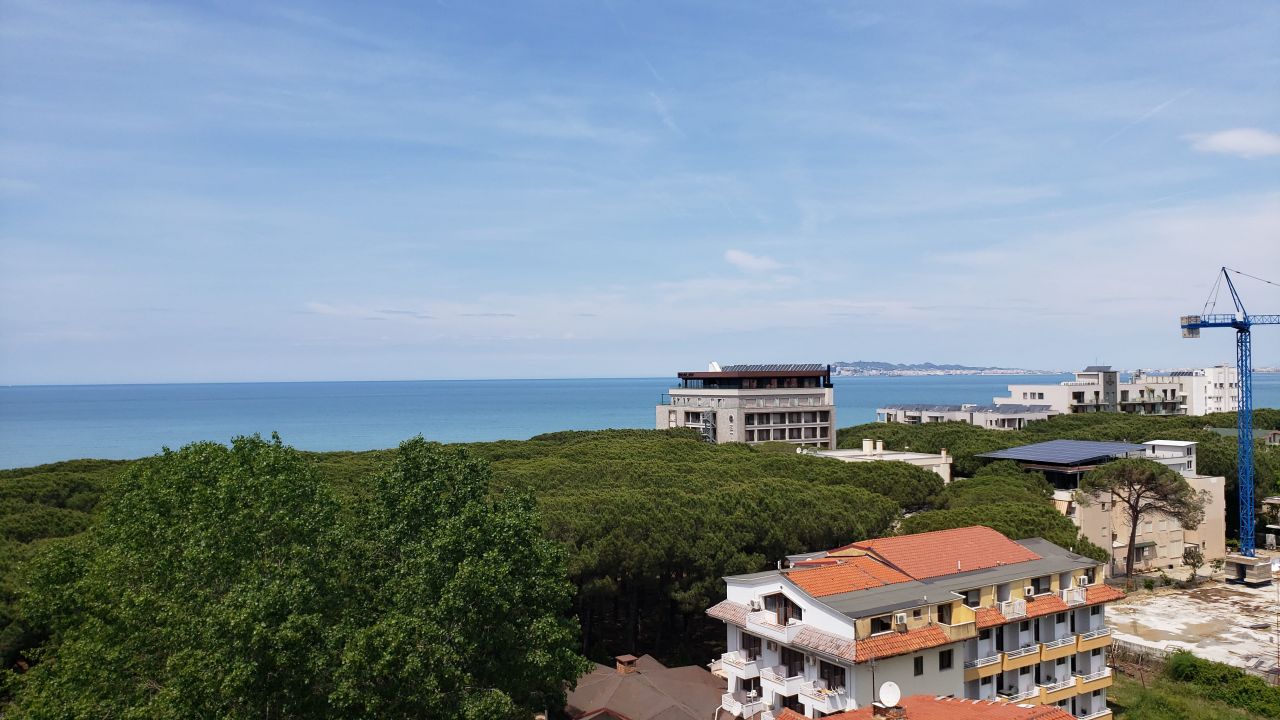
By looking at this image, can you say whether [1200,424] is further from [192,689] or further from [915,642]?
[192,689]

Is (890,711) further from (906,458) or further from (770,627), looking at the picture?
(906,458)

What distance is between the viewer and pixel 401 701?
1667 centimetres

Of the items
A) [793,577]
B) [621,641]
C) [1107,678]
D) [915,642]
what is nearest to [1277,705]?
[1107,678]

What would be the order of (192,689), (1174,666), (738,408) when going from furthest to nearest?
1. (738,408)
2. (1174,666)
3. (192,689)

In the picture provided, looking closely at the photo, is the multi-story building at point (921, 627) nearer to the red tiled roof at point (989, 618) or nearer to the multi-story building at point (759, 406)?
the red tiled roof at point (989, 618)

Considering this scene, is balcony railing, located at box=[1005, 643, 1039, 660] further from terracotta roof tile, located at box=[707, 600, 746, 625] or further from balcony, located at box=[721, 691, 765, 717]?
terracotta roof tile, located at box=[707, 600, 746, 625]

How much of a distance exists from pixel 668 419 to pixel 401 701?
7579cm

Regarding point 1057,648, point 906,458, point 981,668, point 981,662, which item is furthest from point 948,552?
point 906,458

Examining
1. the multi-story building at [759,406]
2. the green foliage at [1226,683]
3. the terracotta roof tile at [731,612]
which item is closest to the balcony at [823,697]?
the terracotta roof tile at [731,612]

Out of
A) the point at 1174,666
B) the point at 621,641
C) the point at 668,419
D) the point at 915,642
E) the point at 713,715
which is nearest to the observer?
the point at 915,642

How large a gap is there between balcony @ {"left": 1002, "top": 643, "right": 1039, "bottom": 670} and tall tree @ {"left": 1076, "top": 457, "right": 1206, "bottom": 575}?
24043 mm

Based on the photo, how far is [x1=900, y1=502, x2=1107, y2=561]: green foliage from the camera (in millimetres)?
35250

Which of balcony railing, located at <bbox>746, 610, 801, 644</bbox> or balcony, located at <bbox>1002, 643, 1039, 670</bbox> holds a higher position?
balcony railing, located at <bbox>746, 610, 801, 644</bbox>

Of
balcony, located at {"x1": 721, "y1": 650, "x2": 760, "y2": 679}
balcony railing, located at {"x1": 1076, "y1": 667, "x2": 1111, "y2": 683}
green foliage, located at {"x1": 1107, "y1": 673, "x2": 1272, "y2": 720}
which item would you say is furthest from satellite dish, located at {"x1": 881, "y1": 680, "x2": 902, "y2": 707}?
green foliage, located at {"x1": 1107, "y1": 673, "x2": 1272, "y2": 720}
